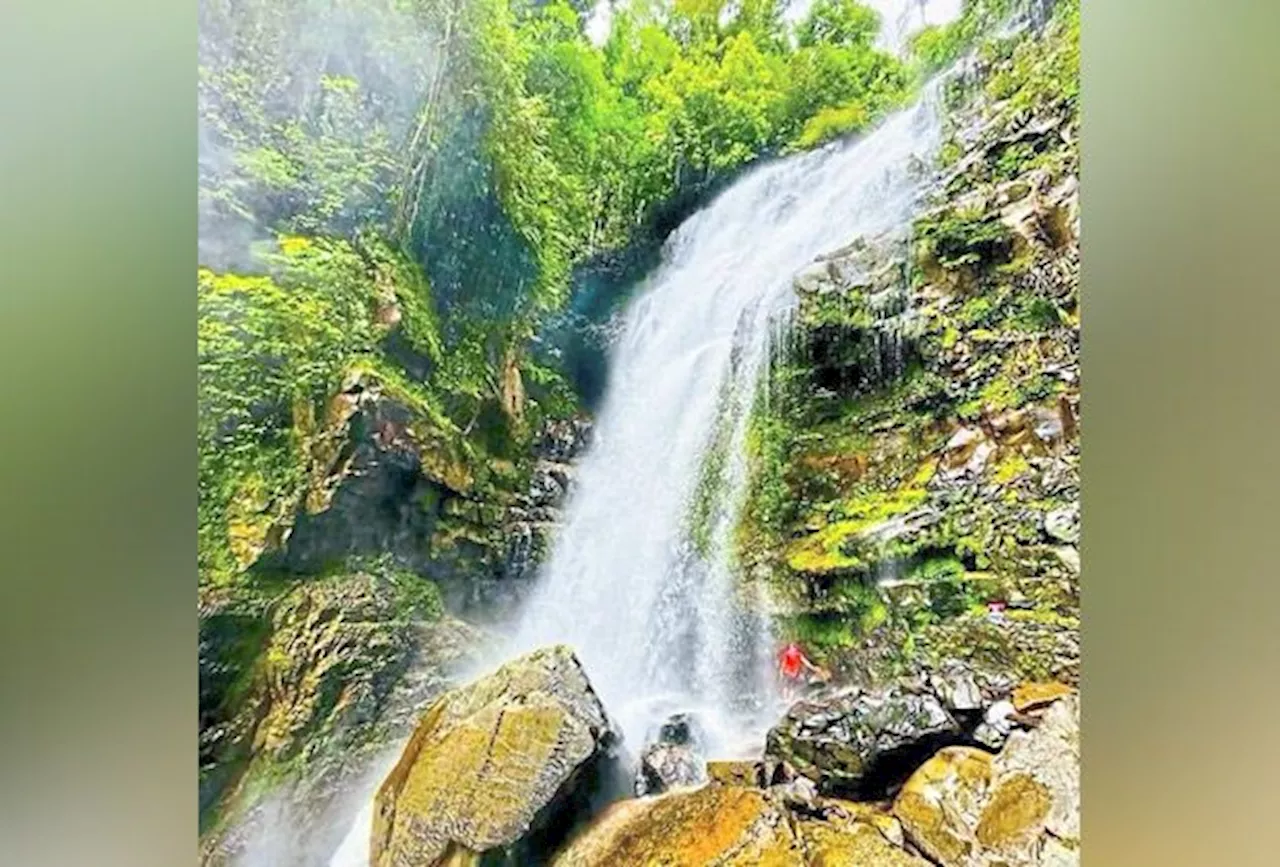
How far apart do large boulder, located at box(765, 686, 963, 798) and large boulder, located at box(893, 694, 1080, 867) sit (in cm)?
4

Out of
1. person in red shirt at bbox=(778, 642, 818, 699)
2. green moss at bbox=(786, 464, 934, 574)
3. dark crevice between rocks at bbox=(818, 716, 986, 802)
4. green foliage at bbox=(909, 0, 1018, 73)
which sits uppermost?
green foliage at bbox=(909, 0, 1018, 73)

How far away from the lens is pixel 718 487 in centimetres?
150

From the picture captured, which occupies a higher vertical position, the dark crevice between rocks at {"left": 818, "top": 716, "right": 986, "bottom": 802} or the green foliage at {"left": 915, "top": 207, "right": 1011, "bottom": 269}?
the green foliage at {"left": 915, "top": 207, "right": 1011, "bottom": 269}

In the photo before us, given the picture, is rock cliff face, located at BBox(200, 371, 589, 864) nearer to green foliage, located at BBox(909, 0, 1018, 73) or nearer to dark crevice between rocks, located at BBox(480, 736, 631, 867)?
dark crevice between rocks, located at BBox(480, 736, 631, 867)

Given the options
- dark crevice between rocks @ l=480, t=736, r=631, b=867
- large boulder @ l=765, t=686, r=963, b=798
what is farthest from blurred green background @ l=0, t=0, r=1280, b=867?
dark crevice between rocks @ l=480, t=736, r=631, b=867

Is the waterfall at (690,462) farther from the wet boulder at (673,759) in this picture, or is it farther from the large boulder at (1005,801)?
the large boulder at (1005,801)

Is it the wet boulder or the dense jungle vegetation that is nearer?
the dense jungle vegetation

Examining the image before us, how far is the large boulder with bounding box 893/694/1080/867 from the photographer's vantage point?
4.70 feet

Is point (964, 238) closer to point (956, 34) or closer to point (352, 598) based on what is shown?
point (956, 34)
